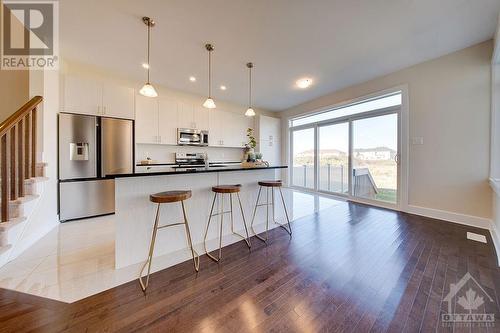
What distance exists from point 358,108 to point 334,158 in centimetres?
136

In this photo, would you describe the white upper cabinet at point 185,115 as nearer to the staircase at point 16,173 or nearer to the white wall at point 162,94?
the white wall at point 162,94

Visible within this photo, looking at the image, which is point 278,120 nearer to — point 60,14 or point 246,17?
point 246,17

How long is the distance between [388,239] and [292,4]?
10.3 ft

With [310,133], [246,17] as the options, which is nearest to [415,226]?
[310,133]

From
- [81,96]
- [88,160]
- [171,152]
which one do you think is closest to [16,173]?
[88,160]

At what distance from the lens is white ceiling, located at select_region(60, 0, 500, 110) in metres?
2.05

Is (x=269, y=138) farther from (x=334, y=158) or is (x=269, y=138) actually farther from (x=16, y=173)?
(x=16, y=173)

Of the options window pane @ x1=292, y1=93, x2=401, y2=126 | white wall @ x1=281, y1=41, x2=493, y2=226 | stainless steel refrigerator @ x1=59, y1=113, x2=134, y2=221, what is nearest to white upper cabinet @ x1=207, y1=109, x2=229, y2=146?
stainless steel refrigerator @ x1=59, y1=113, x2=134, y2=221

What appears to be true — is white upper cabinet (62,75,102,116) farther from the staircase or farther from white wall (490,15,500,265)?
white wall (490,15,500,265)

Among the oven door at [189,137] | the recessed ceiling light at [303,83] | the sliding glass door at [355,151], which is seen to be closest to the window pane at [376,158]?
the sliding glass door at [355,151]

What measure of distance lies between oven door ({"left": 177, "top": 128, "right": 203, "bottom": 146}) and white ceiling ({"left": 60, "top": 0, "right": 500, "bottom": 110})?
1213 millimetres

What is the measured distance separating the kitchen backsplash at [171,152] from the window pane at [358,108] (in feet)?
8.50

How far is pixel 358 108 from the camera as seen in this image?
4.31 m

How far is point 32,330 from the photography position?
45.1 inches
